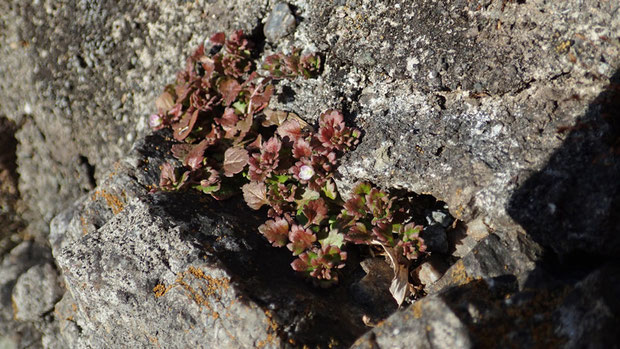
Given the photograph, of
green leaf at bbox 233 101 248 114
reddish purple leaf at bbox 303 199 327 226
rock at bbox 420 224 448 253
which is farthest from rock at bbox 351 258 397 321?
green leaf at bbox 233 101 248 114

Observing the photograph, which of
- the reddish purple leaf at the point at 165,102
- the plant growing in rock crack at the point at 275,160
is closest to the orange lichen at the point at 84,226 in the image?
the plant growing in rock crack at the point at 275,160

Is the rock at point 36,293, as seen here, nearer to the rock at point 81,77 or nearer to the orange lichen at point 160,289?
the rock at point 81,77

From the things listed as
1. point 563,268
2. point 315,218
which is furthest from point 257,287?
point 563,268

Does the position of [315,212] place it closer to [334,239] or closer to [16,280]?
[334,239]

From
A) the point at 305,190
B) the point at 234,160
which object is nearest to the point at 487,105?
the point at 305,190

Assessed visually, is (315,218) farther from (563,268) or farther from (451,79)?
(563,268)
